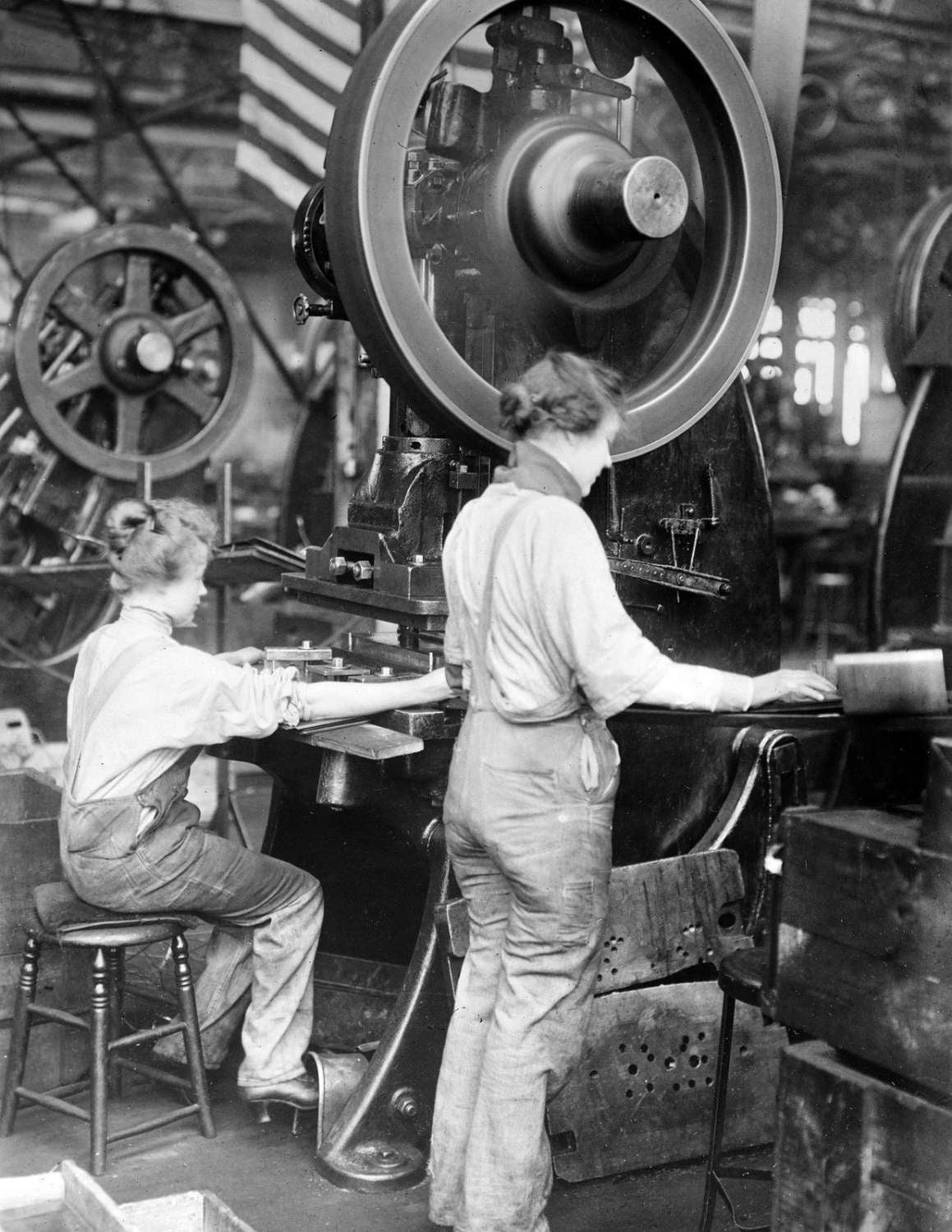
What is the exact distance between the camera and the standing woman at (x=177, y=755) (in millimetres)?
2398

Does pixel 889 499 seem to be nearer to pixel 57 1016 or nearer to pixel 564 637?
pixel 564 637

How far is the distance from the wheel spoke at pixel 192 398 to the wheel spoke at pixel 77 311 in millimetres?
314

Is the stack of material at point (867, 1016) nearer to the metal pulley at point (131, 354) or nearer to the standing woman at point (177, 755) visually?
the standing woman at point (177, 755)

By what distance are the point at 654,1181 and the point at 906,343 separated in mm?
2271

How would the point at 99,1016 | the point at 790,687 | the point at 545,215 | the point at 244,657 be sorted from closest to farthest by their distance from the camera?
1. the point at 790,687
2. the point at 545,215
3. the point at 99,1016
4. the point at 244,657

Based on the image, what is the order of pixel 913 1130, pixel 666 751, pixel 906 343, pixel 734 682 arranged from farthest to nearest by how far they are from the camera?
pixel 906 343 < pixel 666 751 < pixel 734 682 < pixel 913 1130

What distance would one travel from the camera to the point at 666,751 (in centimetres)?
272

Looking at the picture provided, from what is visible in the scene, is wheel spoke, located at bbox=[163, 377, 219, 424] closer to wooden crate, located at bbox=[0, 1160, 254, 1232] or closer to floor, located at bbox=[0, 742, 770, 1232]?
floor, located at bbox=[0, 742, 770, 1232]

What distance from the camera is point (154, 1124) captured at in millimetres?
2475

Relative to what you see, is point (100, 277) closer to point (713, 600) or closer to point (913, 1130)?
point (713, 600)

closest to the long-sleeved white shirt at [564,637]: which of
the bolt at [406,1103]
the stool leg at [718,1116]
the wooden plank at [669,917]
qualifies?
the stool leg at [718,1116]

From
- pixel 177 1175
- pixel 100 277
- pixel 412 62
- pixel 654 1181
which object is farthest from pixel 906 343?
pixel 100 277

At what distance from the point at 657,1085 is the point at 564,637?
0.93 meters

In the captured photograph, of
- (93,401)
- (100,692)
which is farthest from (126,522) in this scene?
(93,401)
